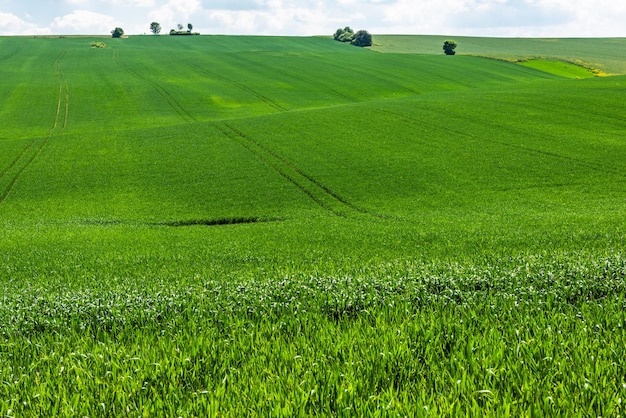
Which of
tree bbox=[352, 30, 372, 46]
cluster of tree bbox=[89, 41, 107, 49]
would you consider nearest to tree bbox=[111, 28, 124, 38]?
cluster of tree bbox=[89, 41, 107, 49]

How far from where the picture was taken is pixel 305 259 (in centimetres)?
1689

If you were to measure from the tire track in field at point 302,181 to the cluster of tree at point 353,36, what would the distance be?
376 feet

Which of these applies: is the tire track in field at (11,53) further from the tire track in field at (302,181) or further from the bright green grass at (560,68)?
the bright green grass at (560,68)

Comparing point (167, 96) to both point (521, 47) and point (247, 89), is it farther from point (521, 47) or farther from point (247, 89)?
point (521, 47)

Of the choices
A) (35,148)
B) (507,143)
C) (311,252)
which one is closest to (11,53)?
(35,148)

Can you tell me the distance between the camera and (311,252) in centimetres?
1856

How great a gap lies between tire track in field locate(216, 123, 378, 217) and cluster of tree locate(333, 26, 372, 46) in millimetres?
114653

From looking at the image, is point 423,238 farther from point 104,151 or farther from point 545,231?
point 104,151

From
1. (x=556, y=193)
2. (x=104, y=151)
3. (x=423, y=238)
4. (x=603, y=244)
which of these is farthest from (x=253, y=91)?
(x=603, y=244)

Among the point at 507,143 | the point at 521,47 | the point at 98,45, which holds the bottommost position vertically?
the point at 507,143

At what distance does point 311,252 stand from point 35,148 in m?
35.5

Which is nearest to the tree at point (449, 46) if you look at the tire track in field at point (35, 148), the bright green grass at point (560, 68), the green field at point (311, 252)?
the bright green grass at point (560, 68)

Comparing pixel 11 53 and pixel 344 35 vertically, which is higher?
pixel 344 35

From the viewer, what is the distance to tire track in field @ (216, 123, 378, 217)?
1189 inches
